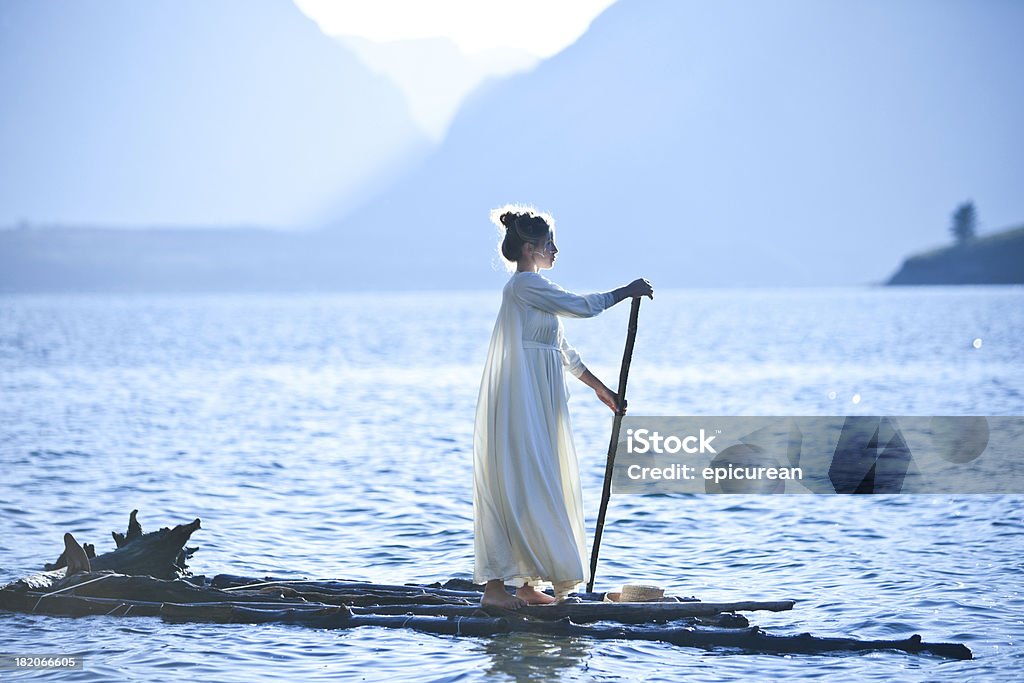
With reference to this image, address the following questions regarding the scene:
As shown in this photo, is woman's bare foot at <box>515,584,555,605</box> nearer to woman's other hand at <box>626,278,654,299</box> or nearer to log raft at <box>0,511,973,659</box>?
log raft at <box>0,511,973,659</box>

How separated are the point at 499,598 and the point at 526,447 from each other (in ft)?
4.35

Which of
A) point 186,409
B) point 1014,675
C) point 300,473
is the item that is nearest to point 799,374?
point 186,409

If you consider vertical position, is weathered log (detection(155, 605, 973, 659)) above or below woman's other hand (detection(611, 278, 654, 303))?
below

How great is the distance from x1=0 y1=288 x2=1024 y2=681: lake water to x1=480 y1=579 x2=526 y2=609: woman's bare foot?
0.95 feet

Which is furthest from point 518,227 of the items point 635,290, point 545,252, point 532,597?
point 532,597

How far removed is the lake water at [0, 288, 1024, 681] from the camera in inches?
365

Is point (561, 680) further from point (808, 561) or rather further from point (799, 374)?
point (799, 374)

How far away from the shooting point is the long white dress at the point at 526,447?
→ 8.94 meters

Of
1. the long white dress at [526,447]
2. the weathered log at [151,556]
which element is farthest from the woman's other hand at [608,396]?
the weathered log at [151,556]

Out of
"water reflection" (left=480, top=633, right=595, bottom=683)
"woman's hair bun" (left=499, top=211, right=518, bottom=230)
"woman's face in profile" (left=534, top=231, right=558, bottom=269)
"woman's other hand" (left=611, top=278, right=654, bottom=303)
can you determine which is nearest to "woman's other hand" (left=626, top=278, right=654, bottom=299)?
"woman's other hand" (left=611, top=278, right=654, bottom=303)

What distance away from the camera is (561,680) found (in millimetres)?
8680

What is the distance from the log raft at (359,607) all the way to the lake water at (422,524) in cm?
12

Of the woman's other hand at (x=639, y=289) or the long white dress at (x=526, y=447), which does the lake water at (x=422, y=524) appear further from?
the woman's other hand at (x=639, y=289)

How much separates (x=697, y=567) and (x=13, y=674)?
23.4 feet
